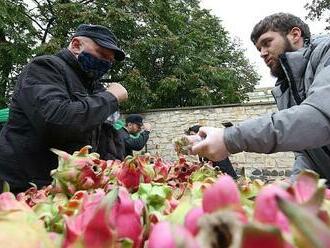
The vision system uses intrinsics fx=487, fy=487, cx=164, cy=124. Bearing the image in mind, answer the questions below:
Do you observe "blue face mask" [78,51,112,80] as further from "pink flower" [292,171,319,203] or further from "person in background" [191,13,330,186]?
"pink flower" [292,171,319,203]

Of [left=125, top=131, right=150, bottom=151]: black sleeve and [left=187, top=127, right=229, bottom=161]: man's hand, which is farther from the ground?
[left=125, top=131, right=150, bottom=151]: black sleeve

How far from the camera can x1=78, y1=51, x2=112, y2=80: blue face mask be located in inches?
75.4

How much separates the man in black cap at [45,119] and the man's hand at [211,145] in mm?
509

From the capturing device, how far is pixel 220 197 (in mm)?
414

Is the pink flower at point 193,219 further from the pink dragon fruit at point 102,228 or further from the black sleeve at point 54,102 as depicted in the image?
the black sleeve at point 54,102

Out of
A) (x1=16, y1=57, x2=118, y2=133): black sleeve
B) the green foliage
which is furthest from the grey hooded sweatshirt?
the green foliage

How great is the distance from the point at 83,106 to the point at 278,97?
78 centimetres

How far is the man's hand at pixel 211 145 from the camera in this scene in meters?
1.26

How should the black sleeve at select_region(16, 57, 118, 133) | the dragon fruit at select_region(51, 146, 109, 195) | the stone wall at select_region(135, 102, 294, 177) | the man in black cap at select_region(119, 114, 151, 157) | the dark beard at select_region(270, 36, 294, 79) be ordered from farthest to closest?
1. the stone wall at select_region(135, 102, 294, 177)
2. the man in black cap at select_region(119, 114, 151, 157)
3. the dark beard at select_region(270, 36, 294, 79)
4. the black sleeve at select_region(16, 57, 118, 133)
5. the dragon fruit at select_region(51, 146, 109, 195)

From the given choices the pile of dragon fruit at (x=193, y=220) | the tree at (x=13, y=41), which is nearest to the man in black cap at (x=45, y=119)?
the pile of dragon fruit at (x=193, y=220)

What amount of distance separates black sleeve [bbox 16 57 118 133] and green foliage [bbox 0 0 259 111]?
9232 millimetres

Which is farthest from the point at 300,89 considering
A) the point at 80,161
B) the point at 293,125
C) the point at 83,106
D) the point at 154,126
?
the point at 154,126

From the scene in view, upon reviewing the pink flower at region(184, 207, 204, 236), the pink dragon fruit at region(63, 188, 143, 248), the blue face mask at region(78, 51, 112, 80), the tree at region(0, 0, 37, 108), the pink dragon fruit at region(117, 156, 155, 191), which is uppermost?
the tree at region(0, 0, 37, 108)

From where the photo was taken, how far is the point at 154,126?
8.88 meters
